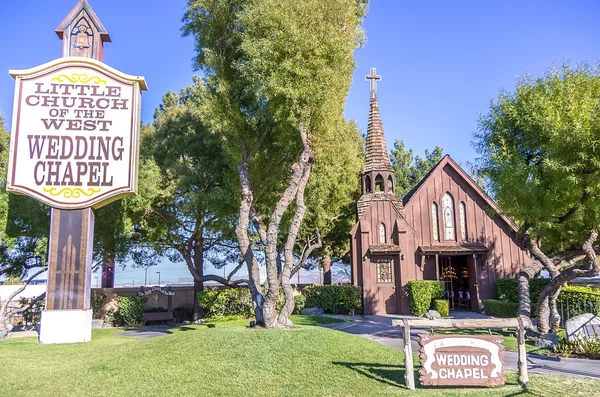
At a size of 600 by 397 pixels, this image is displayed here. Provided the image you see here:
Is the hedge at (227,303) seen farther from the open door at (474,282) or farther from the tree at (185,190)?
the open door at (474,282)

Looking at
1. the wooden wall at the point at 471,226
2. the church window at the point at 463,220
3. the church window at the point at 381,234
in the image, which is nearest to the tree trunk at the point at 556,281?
the wooden wall at the point at 471,226

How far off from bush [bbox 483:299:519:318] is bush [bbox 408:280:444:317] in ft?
7.55

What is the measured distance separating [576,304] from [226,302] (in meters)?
14.5

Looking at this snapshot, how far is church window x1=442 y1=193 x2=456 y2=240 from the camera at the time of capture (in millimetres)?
22188

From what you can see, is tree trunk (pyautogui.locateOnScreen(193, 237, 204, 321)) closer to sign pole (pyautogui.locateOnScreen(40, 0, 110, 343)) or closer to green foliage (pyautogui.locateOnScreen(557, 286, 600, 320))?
sign pole (pyautogui.locateOnScreen(40, 0, 110, 343))

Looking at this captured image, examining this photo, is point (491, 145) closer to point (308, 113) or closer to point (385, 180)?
point (308, 113)

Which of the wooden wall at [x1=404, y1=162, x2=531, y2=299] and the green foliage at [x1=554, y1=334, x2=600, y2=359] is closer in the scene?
the green foliage at [x1=554, y1=334, x2=600, y2=359]

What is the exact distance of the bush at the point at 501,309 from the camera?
15.9 metres

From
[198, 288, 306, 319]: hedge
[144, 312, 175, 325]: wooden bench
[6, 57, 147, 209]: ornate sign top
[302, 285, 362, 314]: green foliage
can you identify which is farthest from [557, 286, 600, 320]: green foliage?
[144, 312, 175, 325]: wooden bench

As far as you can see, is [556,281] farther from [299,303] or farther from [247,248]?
[299,303]

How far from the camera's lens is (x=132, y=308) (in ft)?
71.3

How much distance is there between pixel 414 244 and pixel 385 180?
367 centimetres

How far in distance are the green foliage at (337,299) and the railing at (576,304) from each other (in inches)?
341

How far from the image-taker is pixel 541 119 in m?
12.8
